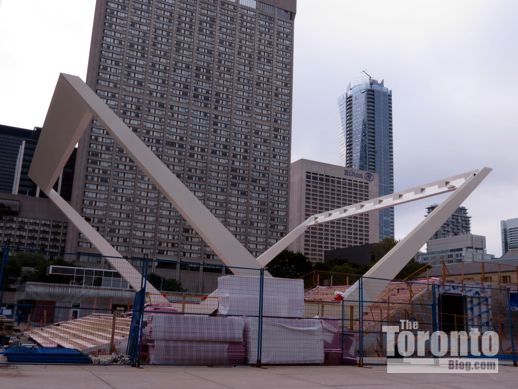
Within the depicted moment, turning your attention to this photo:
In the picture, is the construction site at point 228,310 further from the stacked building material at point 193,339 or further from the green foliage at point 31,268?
the green foliage at point 31,268

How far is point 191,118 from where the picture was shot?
153m

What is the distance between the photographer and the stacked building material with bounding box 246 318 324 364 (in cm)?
1351

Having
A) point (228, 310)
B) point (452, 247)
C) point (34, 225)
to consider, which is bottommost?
point (228, 310)

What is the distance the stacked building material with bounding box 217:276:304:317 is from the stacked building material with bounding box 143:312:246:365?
53 cm

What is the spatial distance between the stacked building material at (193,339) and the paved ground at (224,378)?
0.56 meters

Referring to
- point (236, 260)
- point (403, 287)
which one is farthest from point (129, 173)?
point (236, 260)

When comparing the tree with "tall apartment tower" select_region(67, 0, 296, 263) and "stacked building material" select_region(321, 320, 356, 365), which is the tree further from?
"stacked building material" select_region(321, 320, 356, 365)

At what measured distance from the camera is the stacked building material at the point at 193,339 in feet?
41.5

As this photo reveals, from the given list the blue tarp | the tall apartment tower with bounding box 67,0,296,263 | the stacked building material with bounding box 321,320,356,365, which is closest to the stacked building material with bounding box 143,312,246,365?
the blue tarp

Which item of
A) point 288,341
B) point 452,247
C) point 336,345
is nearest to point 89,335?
point 288,341

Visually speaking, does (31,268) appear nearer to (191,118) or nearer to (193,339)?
(191,118)

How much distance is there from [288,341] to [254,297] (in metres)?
1.51

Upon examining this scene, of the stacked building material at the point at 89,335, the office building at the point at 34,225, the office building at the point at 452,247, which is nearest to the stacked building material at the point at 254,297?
the stacked building material at the point at 89,335

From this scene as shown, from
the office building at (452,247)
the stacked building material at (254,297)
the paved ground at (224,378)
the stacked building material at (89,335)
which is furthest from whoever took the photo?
the office building at (452,247)
